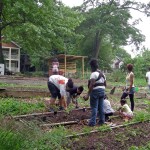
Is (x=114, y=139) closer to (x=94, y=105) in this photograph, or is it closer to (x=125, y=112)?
(x=94, y=105)

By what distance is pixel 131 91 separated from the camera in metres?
11.1

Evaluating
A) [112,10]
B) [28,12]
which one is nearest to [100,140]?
[28,12]

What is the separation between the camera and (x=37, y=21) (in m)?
21.6

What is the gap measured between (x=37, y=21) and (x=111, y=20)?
24.6m

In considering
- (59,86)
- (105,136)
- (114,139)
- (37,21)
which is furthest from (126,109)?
(37,21)

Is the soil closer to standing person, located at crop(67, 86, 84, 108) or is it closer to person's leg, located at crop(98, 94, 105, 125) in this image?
person's leg, located at crop(98, 94, 105, 125)

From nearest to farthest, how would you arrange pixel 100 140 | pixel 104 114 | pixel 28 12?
pixel 100 140
pixel 104 114
pixel 28 12

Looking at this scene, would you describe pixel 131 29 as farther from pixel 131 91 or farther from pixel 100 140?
pixel 100 140

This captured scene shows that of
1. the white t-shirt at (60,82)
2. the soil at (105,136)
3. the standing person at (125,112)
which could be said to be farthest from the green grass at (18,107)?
the standing person at (125,112)

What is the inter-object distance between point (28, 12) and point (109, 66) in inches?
1303

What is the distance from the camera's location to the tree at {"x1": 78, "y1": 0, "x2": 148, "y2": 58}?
44.4 meters

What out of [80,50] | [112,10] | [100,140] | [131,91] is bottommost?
[100,140]

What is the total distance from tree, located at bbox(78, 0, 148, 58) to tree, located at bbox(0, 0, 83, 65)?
62.9 feet

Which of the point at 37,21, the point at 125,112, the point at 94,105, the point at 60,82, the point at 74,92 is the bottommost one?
the point at 125,112
